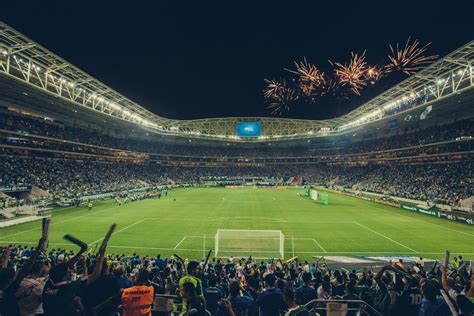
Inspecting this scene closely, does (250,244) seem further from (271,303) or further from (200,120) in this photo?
(200,120)

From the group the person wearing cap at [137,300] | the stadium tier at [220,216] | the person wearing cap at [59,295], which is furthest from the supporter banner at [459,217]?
the person wearing cap at [59,295]

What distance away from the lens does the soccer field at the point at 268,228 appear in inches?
832

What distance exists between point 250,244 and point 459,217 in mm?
26273

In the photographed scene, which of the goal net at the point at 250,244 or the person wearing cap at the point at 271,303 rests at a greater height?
the person wearing cap at the point at 271,303

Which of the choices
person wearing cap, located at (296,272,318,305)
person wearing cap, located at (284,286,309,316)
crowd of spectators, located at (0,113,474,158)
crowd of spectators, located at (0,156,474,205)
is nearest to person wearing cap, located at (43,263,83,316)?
person wearing cap, located at (284,286,309,316)

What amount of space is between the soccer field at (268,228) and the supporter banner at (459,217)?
125 centimetres

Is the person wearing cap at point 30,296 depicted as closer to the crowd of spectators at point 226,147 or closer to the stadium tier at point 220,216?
the stadium tier at point 220,216

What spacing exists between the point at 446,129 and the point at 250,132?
159 ft

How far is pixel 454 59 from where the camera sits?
30.2m

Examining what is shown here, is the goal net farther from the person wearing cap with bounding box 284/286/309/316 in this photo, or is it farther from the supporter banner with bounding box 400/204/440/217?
the supporter banner with bounding box 400/204/440/217

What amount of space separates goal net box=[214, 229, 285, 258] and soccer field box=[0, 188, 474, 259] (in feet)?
2.93

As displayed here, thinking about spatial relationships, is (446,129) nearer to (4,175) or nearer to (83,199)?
(83,199)

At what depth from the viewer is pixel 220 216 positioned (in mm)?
34406

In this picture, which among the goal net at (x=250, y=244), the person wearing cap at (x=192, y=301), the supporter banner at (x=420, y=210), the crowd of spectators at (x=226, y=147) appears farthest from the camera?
the crowd of spectators at (x=226, y=147)
